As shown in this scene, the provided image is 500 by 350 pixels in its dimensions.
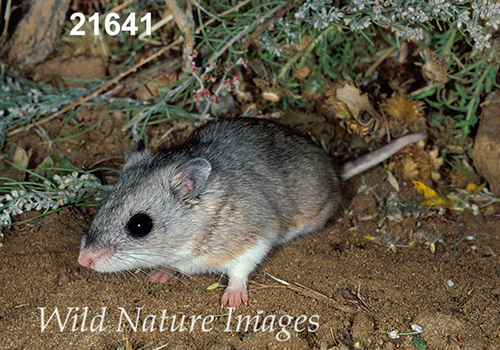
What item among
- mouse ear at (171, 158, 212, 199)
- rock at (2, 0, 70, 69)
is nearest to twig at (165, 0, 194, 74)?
rock at (2, 0, 70, 69)

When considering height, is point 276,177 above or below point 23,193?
below

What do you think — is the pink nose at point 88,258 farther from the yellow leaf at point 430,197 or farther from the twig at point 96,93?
the yellow leaf at point 430,197

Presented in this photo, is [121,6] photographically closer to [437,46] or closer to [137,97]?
[137,97]

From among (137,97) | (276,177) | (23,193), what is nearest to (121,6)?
(137,97)

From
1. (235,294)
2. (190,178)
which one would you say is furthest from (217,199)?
A: (235,294)

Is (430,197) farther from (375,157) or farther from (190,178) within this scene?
(190,178)

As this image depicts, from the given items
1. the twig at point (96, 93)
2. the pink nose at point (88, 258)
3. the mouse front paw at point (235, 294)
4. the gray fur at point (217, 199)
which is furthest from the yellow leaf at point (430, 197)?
the pink nose at point (88, 258)

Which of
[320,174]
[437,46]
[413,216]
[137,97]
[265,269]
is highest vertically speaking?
[137,97]
